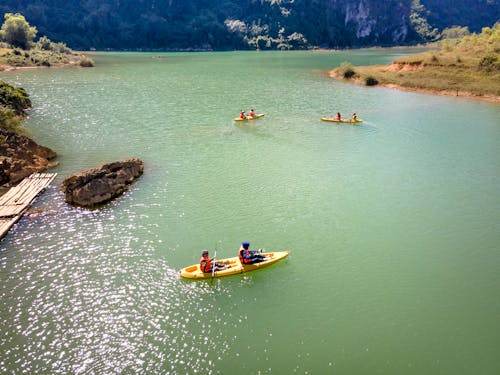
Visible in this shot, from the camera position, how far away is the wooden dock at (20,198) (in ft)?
86.8

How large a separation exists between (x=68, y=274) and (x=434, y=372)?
63.1ft

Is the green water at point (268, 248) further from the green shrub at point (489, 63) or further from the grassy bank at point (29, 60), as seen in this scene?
the grassy bank at point (29, 60)

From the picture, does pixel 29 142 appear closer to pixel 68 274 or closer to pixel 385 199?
pixel 68 274

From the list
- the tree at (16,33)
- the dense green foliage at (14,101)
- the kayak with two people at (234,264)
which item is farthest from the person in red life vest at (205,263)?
the tree at (16,33)

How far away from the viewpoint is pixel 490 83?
69812 mm

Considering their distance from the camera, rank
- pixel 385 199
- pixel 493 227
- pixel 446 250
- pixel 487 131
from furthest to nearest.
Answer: pixel 487 131 → pixel 385 199 → pixel 493 227 → pixel 446 250

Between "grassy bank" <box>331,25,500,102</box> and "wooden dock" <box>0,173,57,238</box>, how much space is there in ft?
230

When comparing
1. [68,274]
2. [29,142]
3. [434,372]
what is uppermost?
[29,142]

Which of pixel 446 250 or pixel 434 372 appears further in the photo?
pixel 446 250

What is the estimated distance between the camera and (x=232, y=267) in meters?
22.1

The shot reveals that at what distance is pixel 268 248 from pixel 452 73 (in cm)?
7039

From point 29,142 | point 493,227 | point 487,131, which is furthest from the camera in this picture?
point 487,131

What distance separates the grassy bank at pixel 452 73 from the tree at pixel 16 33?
4270 inches

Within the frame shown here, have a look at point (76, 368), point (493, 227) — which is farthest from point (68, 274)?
point (493, 227)
